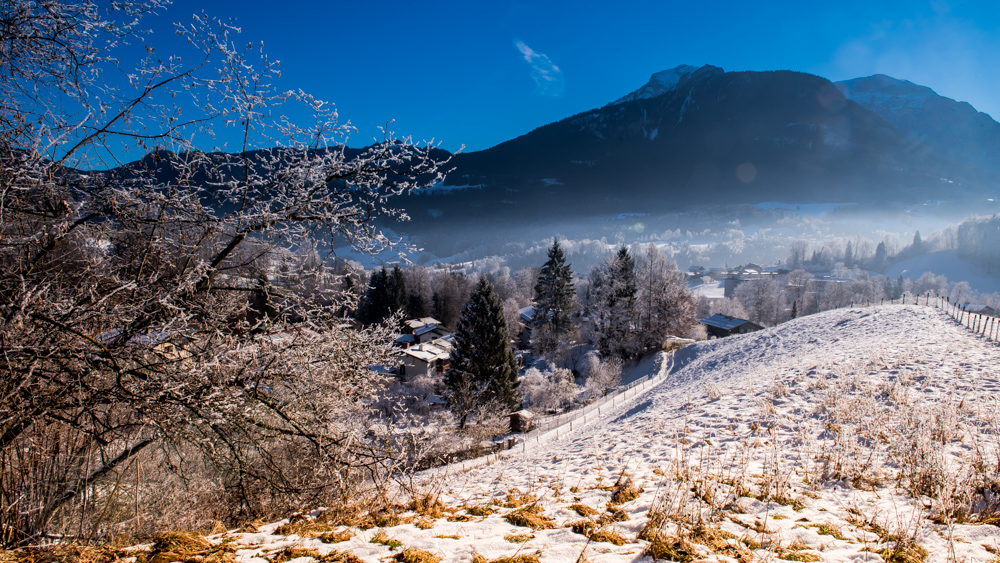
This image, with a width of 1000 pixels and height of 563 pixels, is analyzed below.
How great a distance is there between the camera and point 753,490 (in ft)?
12.4

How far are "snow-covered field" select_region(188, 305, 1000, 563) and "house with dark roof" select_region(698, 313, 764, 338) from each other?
3581cm

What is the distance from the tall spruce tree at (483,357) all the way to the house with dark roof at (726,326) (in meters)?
27.9

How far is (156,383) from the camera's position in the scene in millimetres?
2562

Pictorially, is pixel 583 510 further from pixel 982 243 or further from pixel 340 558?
pixel 982 243

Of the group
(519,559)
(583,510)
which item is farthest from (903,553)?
(519,559)

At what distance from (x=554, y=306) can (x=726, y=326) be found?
62.1 feet

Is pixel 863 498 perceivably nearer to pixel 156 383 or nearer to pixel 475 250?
pixel 156 383

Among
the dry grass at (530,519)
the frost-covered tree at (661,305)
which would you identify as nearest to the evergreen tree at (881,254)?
the frost-covered tree at (661,305)

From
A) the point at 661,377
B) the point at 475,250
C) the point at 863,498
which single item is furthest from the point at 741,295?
the point at 475,250

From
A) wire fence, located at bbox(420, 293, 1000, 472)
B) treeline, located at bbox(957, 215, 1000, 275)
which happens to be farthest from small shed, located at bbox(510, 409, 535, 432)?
treeline, located at bbox(957, 215, 1000, 275)

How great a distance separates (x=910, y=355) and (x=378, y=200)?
12.7 m

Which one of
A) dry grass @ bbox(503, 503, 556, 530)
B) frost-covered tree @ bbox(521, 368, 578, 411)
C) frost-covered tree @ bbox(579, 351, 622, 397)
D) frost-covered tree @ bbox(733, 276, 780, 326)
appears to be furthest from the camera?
frost-covered tree @ bbox(733, 276, 780, 326)

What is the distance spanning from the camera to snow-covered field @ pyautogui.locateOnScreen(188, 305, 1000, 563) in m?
2.55

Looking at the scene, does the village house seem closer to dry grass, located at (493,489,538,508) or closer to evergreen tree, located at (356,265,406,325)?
evergreen tree, located at (356,265,406,325)
